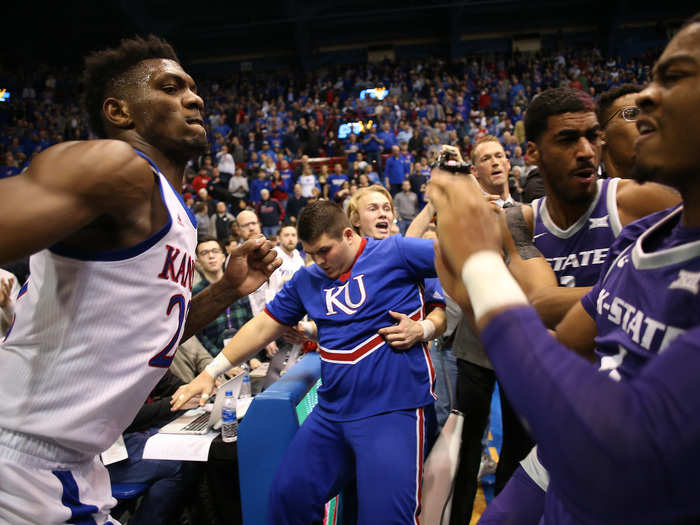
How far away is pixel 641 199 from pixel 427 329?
3.95 feet

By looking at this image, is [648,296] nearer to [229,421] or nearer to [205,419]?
[229,421]

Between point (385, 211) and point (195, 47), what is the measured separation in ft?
78.9

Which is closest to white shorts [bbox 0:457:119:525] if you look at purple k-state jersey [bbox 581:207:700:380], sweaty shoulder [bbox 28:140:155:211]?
sweaty shoulder [bbox 28:140:155:211]

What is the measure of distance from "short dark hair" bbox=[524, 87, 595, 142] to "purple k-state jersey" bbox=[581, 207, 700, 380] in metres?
1.03

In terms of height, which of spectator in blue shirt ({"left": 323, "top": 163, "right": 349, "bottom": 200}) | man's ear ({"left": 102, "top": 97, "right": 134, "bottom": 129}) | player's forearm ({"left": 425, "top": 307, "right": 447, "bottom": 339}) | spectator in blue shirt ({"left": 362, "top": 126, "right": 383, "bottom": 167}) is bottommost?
spectator in blue shirt ({"left": 323, "top": 163, "right": 349, "bottom": 200})

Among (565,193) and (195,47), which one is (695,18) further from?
(195,47)

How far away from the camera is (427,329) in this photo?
2.58 meters

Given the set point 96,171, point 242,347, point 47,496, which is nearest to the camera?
point 96,171

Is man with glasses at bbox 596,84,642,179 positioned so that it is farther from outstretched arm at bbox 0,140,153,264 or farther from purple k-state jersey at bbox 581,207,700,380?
outstretched arm at bbox 0,140,153,264

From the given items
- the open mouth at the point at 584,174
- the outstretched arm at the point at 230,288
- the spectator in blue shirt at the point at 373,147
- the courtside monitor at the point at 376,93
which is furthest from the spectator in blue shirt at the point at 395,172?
the outstretched arm at the point at 230,288

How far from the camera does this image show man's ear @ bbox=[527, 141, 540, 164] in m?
2.25

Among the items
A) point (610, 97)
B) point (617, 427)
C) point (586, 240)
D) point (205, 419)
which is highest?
point (610, 97)

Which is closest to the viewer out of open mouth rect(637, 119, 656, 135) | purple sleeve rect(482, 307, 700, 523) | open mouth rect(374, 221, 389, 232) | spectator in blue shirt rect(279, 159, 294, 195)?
purple sleeve rect(482, 307, 700, 523)

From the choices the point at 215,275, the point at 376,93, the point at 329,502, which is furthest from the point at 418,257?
the point at 376,93
